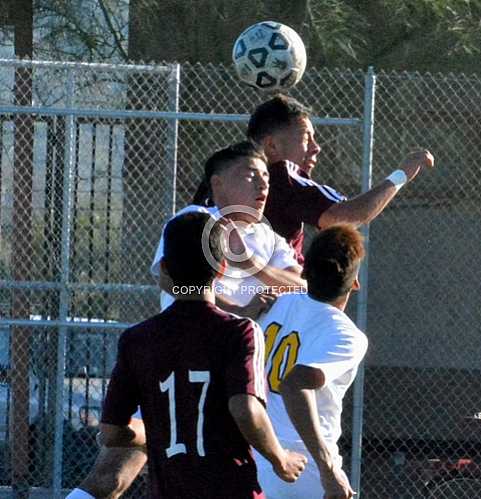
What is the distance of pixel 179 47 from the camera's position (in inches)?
360

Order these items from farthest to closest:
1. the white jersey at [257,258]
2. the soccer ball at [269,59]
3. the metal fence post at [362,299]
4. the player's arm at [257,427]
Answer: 1. the metal fence post at [362,299]
2. the soccer ball at [269,59]
3. the white jersey at [257,258]
4. the player's arm at [257,427]

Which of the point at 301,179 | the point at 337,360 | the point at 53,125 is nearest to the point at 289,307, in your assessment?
the point at 337,360

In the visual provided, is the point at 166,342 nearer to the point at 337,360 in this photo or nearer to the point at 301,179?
the point at 337,360

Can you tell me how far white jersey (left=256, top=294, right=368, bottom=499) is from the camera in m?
3.84

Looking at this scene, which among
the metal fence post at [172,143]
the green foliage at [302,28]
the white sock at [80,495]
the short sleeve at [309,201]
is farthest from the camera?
the green foliage at [302,28]

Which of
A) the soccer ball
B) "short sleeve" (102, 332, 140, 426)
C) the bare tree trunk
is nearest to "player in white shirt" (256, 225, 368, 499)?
"short sleeve" (102, 332, 140, 426)

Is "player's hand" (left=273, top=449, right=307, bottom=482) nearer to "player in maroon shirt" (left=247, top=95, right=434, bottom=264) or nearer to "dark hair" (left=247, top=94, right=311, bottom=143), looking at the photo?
"player in maroon shirt" (left=247, top=95, right=434, bottom=264)

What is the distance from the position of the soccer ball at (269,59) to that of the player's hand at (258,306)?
7.35ft

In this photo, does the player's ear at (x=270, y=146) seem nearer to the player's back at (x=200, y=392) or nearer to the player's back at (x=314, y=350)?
the player's back at (x=314, y=350)

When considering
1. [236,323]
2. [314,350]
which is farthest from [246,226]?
[236,323]

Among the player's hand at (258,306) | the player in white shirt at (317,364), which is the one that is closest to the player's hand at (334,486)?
the player in white shirt at (317,364)

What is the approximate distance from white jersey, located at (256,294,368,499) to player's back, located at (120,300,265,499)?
0.44 meters

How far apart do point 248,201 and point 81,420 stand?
4.21 m

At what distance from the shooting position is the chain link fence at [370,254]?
7.89 metres
